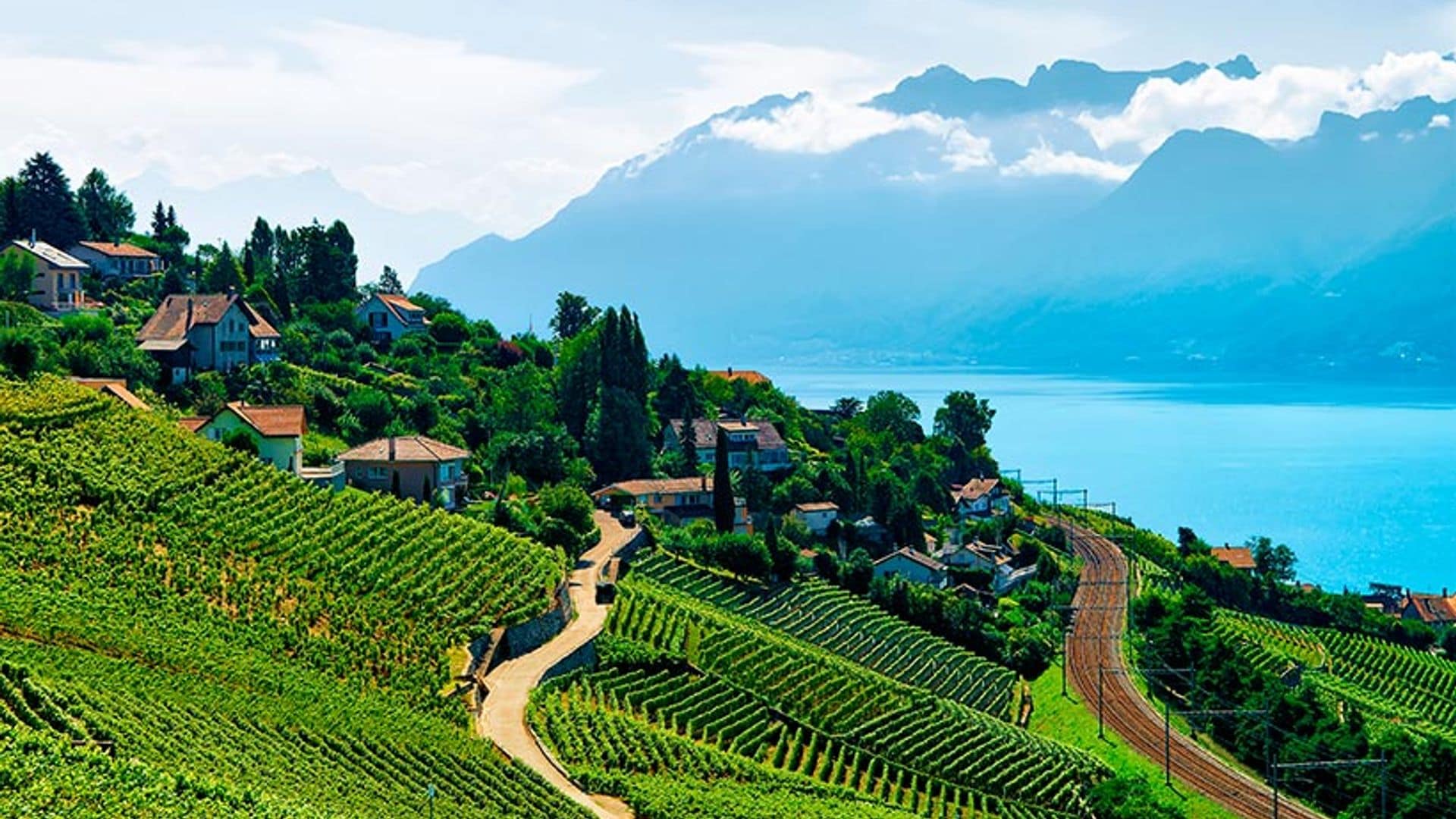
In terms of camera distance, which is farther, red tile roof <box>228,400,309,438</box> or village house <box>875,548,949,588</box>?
village house <box>875,548,949,588</box>

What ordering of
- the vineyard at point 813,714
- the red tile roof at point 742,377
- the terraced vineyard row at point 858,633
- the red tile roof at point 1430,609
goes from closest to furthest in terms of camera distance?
1. the vineyard at point 813,714
2. the terraced vineyard row at point 858,633
3. the red tile roof at point 1430,609
4. the red tile roof at point 742,377

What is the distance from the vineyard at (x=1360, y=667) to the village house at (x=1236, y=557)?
28.9 ft

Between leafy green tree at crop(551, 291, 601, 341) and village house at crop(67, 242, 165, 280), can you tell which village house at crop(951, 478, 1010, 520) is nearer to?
leafy green tree at crop(551, 291, 601, 341)

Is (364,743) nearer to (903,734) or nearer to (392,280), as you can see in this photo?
(903,734)

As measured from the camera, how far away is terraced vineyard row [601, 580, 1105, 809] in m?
44.2

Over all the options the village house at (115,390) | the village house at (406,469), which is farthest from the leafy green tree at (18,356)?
the village house at (406,469)

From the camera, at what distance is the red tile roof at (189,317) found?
69.0 metres

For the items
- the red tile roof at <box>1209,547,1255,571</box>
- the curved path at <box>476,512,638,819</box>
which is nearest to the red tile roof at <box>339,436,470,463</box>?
the curved path at <box>476,512,638,819</box>

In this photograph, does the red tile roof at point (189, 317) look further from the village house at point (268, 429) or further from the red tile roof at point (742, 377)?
the red tile roof at point (742, 377)

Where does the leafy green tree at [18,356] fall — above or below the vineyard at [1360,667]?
above

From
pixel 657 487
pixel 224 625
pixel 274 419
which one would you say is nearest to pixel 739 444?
pixel 657 487

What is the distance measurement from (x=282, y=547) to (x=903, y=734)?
19.1 m

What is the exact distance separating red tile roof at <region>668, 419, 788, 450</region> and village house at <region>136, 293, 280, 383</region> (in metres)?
23.7

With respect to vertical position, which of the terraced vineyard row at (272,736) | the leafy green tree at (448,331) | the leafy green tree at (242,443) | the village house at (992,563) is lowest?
the village house at (992,563)
